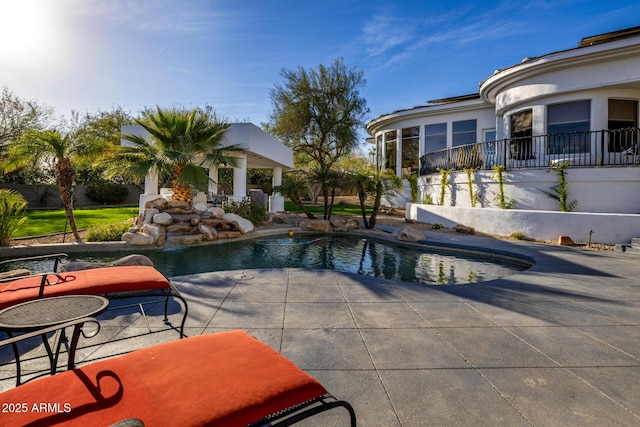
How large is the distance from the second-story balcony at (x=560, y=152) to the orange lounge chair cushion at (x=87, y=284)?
12728mm

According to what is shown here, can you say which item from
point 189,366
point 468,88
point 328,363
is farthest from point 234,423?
point 468,88

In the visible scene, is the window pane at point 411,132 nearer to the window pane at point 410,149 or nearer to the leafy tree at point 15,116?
the window pane at point 410,149

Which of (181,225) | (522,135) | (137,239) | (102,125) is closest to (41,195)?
(102,125)

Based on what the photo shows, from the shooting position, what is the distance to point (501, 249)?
28.9ft

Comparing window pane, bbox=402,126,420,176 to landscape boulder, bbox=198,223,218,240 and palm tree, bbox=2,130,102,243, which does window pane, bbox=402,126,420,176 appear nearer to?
landscape boulder, bbox=198,223,218,240

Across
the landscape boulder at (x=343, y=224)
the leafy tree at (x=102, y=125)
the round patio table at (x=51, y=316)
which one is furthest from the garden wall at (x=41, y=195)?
the round patio table at (x=51, y=316)

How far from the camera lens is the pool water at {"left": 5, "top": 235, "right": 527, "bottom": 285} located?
23.8 ft

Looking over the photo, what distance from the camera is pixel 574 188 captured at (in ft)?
36.0

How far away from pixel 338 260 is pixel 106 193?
22177 millimetres

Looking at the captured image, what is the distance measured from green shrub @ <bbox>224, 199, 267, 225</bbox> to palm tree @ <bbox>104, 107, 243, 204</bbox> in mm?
1902

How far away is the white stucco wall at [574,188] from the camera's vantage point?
10.3 metres

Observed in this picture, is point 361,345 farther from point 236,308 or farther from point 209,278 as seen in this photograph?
point 209,278

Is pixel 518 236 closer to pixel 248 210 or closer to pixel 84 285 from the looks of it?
pixel 248 210

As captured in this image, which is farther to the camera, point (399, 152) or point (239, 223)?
point (399, 152)
